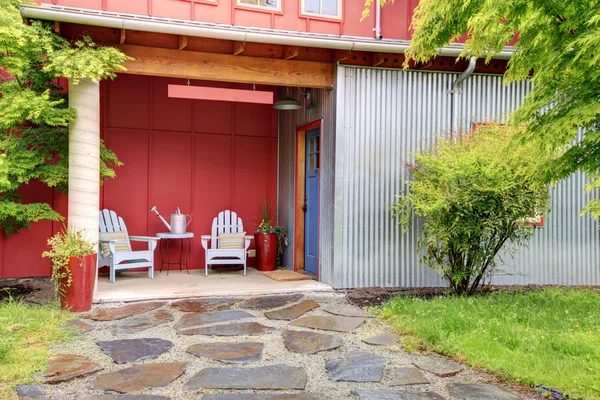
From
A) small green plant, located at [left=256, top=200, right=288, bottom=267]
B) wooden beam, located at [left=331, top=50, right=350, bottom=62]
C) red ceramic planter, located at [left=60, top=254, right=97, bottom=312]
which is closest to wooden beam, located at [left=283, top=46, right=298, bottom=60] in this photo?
wooden beam, located at [left=331, top=50, right=350, bottom=62]

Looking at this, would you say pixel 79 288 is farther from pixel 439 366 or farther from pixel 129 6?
pixel 439 366

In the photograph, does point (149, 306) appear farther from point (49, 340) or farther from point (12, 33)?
point (12, 33)

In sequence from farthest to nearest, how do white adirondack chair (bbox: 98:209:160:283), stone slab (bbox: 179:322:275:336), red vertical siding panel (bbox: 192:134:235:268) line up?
red vertical siding panel (bbox: 192:134:235:268) → white adirondack chair (bbox: 98:209:160:283) → stone slab (bbox: 179:322:275:336)

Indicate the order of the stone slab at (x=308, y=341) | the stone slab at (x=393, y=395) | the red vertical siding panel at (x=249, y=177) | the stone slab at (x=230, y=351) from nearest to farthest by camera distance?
the stone slab at (x=393, y=395), the stone slab at (x=230, y=351), the stone slab at (x=308, y=341), the red vertical siding panel at (x=249, y=177)

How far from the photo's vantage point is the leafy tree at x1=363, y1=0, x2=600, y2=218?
3.03 m

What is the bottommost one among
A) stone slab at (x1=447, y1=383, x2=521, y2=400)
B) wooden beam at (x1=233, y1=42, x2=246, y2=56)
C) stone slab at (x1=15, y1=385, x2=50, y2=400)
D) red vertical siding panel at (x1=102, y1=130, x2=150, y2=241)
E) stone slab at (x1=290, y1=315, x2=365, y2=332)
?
stone slab at (x1=447, y1=383, x2=521, y2=400)

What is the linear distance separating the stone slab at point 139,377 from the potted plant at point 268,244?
14.7 ft

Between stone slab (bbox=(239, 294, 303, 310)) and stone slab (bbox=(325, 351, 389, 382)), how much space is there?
179 centimetres

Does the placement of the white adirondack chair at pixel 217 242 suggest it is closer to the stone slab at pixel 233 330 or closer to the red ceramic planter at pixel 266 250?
the red ceramic planter at pixel 266 250

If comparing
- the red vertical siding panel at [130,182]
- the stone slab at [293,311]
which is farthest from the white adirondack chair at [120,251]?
the stone slab at [293,311]

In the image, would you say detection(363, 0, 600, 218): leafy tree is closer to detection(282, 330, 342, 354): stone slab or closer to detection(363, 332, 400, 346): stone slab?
detection(363, 332, 400, 346): stone slab

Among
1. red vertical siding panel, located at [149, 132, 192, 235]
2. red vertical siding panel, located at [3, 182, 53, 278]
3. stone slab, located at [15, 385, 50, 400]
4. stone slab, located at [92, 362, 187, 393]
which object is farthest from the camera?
red vertical siding panel, located at [149, 132, 192, 235]

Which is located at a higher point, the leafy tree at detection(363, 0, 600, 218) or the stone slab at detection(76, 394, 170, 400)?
the leafy tree at detection(363, 0, 600, 218)

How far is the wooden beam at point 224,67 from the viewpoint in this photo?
6.25m
